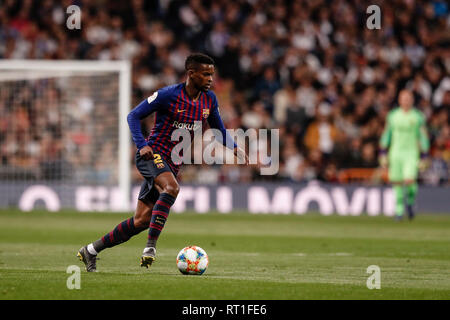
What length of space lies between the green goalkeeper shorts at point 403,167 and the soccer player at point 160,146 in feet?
33.7

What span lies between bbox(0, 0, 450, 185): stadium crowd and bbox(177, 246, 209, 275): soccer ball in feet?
43.9

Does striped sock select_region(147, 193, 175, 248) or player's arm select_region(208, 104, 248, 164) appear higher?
player's arm select_region(208, 104, 248, 164)

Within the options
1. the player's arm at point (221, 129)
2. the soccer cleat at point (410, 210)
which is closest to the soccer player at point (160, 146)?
the player's arm at point (221, 129)

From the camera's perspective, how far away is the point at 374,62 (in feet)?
87.0

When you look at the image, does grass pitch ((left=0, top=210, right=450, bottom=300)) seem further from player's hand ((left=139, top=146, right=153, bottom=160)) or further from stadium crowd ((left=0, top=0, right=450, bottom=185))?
stadium crowd ((left=0, top=0, right=450, bottom=185))

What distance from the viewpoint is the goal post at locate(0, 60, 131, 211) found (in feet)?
74.5

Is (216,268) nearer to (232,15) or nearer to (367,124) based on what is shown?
(367,124)

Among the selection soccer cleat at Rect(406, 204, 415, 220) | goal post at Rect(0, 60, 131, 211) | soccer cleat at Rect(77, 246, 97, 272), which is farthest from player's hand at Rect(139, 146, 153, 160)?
goal post at Rect(0, 60, 131, 211)

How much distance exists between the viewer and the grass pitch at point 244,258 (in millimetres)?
7973

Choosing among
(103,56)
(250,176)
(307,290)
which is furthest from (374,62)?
(307,290)

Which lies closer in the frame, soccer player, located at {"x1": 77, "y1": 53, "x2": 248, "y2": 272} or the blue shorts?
soccer player, located at {"x1": 77, "y1": 53, "x2": 248, "y2": 272}
